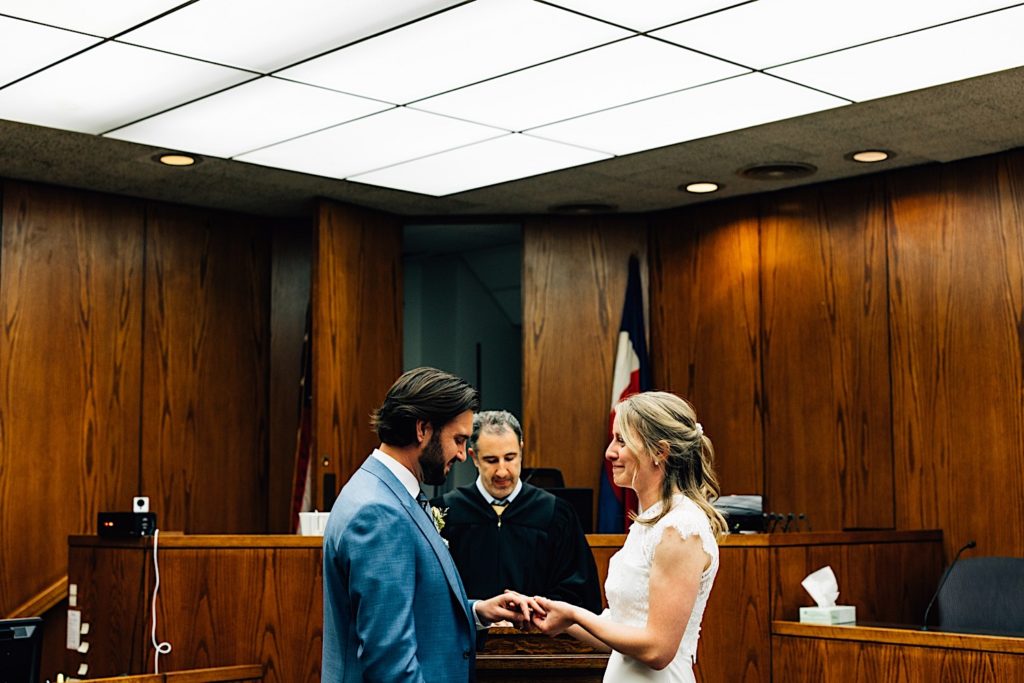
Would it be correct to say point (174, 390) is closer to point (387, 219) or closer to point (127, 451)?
point (127, 451)

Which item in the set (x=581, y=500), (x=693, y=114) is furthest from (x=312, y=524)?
(x=693, y=114)

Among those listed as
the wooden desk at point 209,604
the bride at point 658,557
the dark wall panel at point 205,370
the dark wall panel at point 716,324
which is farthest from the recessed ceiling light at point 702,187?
the bride at point 658,557

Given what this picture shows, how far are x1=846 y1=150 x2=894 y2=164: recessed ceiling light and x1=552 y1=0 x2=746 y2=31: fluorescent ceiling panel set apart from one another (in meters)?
2.31

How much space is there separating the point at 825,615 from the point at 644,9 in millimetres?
2727

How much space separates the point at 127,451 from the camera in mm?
7508

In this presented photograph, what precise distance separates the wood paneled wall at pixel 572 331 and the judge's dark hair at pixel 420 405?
511 cm

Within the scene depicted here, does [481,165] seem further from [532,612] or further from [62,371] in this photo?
[532,612]

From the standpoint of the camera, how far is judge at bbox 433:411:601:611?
15.1ft

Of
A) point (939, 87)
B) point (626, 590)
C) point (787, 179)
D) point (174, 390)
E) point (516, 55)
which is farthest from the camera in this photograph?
point (174, 390)

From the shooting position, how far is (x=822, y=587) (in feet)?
18.4

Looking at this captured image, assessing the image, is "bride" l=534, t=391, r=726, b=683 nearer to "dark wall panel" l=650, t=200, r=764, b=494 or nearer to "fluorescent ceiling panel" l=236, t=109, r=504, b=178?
"fluorescent ceiling panel" l=236, t=109, r=504, b=178

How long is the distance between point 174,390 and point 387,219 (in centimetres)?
168

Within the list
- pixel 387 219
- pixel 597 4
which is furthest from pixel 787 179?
pixel 597 4

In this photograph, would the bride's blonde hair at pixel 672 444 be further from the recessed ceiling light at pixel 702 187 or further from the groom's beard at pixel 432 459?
the recessed ceiling light at pixel 702 187
